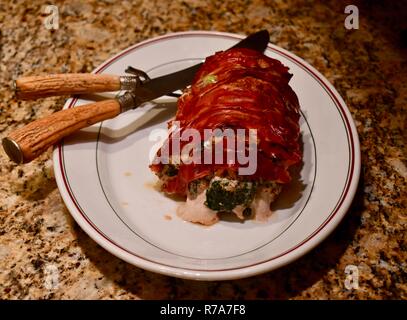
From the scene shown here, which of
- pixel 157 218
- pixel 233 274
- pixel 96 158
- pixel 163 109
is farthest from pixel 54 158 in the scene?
pixel 233 274

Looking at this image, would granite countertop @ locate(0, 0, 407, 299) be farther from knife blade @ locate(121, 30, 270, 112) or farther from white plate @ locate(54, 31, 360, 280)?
knife blade @ locate(121, 30, 270, 112)

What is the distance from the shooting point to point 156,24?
74.0 inches

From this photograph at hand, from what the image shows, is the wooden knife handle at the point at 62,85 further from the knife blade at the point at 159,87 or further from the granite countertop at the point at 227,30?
the granite countertop at the point at 227,30

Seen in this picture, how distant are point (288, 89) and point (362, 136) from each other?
393 millimetres

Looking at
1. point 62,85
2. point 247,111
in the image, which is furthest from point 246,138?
point 62,85

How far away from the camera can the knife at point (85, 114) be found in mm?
1167

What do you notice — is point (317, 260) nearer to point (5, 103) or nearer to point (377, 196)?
point (377, 196)

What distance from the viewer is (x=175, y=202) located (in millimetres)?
1261

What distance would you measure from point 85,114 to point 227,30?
82 centimetres

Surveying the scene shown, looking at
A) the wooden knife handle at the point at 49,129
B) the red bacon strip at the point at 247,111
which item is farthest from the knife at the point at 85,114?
the red bacon strip at the point at 247,111

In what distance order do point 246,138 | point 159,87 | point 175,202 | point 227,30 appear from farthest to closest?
point 227,30 < point 159,87 < point 175,202 < point 246,138

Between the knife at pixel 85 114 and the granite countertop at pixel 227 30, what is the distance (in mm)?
191

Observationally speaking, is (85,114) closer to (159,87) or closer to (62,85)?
(62,85)

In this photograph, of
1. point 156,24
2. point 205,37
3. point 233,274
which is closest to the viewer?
point 233,274
